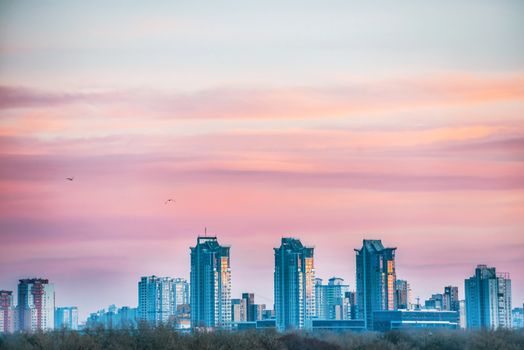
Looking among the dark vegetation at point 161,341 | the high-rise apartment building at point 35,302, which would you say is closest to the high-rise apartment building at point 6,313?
the high-rise apartment building at point 35,302

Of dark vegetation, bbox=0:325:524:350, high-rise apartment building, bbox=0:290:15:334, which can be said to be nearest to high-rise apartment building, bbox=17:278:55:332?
high-rise apartment building, bbox=0:290:15:334

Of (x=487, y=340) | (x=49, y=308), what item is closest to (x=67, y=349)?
(x=487, y=340)

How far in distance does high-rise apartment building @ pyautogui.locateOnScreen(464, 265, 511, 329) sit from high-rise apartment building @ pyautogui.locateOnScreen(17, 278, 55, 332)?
194ft

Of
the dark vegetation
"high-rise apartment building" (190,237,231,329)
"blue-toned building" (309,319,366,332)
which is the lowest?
the dark vegetation

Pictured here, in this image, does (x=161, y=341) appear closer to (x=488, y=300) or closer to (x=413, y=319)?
(x=413, y=319)

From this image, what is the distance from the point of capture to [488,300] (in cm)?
19412

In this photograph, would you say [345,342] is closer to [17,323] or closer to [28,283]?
[17,323]

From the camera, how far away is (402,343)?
64.2 metres

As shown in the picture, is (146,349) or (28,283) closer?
(146,349)

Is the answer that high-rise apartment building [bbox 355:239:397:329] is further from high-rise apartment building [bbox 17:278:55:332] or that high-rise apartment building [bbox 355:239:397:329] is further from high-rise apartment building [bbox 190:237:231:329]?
high-rise apartment building [bbox 17:278:55:332]

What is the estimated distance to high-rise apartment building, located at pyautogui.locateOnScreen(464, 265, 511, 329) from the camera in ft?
627

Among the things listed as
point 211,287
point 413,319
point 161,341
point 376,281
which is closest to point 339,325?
point 413,319

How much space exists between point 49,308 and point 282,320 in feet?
151

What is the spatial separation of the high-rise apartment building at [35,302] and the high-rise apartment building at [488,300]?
194 ft
